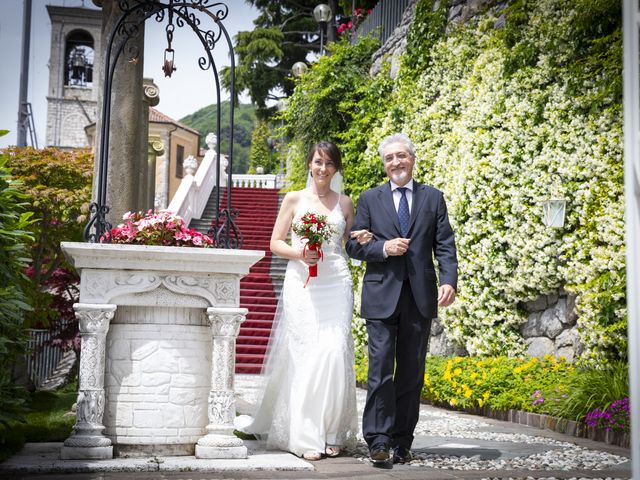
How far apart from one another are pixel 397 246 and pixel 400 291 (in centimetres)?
32

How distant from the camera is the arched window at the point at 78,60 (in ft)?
181

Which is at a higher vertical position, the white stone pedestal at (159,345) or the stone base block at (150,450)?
the white stone pedestal at (159,345)

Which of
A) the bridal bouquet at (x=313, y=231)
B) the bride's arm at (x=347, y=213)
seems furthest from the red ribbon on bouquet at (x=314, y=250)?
the bride's arm at (x=347, y=213)

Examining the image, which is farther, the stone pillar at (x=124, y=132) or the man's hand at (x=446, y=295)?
the stone pillar at (x=124, y=132)

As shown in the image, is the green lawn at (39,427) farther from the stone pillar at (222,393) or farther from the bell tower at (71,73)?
the bell tower at (71,73)

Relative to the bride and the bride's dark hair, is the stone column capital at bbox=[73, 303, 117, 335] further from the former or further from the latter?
the bride's dark hair

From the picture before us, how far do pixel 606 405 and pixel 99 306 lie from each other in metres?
4.29

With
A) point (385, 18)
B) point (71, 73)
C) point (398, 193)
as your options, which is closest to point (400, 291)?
point (398, 193)

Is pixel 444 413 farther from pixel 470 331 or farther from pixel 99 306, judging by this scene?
pixel 99 306

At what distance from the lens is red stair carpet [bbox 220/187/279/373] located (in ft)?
49.5

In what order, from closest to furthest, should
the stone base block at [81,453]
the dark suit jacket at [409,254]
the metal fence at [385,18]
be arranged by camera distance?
the stone base block at [81,453], the dark suit jacket at [409,254], the metal fence at [385,18]

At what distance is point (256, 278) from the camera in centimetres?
1795

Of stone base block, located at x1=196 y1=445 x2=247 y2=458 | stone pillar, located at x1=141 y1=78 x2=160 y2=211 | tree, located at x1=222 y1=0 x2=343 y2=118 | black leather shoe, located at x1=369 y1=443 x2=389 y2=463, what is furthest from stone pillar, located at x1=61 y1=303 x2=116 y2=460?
tree, located at x1=222 y1=0 x2=343 y2=118

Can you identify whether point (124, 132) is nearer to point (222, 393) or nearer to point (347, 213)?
point (347, 213)
